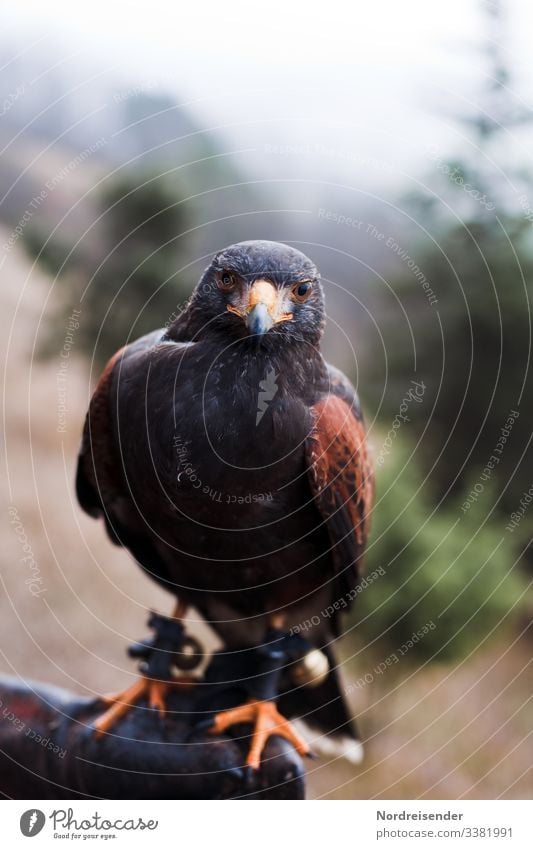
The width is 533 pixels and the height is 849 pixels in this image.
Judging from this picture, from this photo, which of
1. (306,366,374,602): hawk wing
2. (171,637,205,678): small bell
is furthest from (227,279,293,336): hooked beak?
(171,637,205,678): small bell

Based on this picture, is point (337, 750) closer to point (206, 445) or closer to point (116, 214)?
point (206, 445)

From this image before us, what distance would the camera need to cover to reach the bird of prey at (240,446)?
4.81ft

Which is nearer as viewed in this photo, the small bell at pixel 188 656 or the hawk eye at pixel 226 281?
the hawk eye at pixel 226 281

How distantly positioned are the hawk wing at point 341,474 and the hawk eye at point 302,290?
0.81ft

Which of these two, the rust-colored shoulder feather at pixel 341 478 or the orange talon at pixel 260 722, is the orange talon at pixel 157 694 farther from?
the rust-colored shoulder feather at pixel 341 478

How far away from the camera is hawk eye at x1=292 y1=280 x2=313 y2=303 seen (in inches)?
56.1

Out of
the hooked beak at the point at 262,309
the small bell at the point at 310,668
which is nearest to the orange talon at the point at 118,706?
the small bell at the point at 310,668

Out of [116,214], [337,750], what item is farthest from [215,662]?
[116,214]

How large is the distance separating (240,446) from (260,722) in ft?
2.34

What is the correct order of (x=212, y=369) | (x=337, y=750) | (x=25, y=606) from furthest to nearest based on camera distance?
(x=25, y=606) < (x=337, y=750) < (x=212, y=369)

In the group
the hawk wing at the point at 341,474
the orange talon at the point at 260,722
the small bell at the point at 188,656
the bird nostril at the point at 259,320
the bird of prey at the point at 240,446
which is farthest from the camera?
the small bell at the point at 188,656

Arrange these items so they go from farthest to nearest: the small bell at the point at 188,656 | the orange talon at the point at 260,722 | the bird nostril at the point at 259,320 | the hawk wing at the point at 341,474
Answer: the small bell at the point at 188,656 → the orange talon at the point at 260,722 → the hawk wing at the point at 341,474 → the bird nostril at the point at 259,320

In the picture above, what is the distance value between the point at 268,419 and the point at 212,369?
0.15 metres

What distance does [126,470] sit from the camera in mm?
1634
